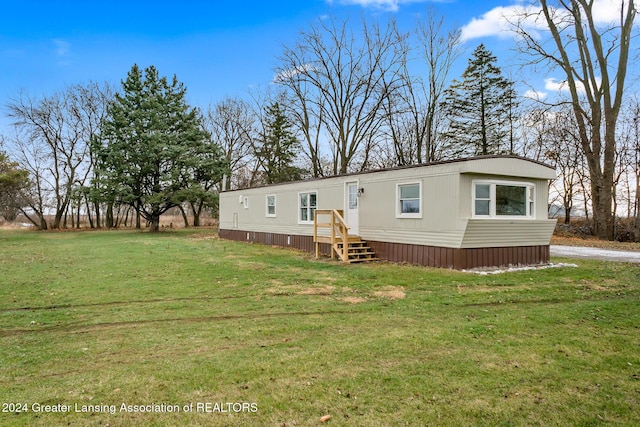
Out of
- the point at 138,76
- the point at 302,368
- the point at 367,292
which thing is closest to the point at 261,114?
the point at 138,76

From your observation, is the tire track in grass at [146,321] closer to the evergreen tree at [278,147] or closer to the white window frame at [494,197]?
the white window frame at [494,197]

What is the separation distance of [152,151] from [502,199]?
1985 cm

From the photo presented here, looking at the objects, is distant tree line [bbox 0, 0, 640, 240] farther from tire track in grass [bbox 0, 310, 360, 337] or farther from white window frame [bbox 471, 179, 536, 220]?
tire track in grass [bbox 0, 310, 360, 337]

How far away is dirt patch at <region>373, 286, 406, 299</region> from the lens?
263 inches

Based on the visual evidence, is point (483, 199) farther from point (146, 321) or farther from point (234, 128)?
point (234, 128)

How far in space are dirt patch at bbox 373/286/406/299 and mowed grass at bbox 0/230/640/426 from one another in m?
0.05

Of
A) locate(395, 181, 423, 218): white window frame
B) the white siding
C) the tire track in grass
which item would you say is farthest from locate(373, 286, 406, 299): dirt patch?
locate(395, 181, 423, 218): white window frame

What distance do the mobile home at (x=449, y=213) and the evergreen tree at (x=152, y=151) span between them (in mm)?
13741

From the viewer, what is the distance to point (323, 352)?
A: 12.9 feet

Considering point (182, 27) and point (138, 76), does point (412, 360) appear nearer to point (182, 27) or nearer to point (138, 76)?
point (182, 27)

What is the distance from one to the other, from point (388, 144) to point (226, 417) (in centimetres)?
2853

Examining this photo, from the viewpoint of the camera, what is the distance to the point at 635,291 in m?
6.73

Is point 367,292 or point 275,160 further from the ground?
point 275,160

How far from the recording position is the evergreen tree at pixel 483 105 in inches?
969
